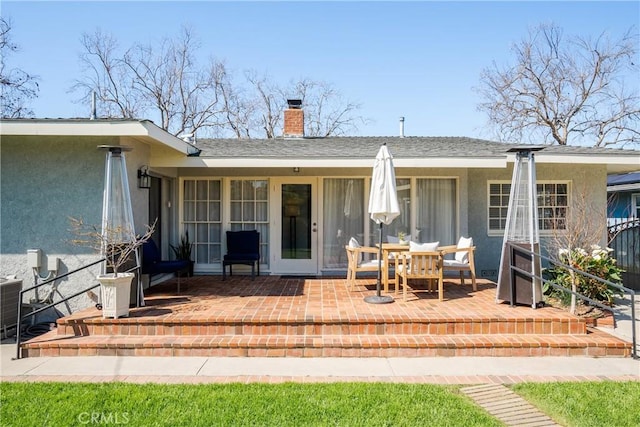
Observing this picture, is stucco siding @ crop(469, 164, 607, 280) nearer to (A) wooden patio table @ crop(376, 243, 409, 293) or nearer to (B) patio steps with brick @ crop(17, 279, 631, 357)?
(A) wooden patio table @ crop(376, 243, 409, 293)

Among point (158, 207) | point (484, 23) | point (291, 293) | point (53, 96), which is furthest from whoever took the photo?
point (53, 96)

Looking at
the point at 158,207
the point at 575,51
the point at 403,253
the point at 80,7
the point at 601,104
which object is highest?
the point at 575,51

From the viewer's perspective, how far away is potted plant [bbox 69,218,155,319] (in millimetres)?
5730

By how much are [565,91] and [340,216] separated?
20.6m

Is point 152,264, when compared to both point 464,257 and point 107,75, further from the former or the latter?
point 107,75

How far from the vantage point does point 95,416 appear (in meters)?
3.63

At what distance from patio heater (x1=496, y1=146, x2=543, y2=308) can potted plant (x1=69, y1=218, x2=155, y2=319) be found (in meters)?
5.40

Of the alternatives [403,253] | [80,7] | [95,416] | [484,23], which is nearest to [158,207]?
[80,7]

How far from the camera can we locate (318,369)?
16.0 ft

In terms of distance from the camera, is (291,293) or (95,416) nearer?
(95,416)

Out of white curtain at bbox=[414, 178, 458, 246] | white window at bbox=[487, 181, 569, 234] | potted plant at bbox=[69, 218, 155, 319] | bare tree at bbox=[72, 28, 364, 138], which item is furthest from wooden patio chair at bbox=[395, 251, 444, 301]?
bare tree at bbox=[72, 28, 364, 138]

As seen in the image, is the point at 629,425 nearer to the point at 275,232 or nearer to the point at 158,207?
the point at 275,232

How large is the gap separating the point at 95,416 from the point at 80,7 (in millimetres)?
9193

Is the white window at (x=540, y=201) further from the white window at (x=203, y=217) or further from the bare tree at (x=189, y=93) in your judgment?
the bare tree at (x=189, y=93)
